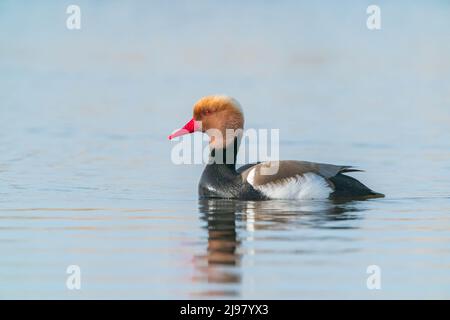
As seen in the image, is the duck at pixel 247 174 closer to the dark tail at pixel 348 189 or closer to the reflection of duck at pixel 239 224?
the dark tail at pixel 348 189

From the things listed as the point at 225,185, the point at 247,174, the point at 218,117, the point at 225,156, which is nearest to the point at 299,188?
the point at 247,174

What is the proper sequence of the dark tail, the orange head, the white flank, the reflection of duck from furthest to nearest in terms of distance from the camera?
the orange head
the dark tail
the white flank
the reflection of duck

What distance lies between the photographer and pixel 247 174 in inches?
499

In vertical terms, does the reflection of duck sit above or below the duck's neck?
below

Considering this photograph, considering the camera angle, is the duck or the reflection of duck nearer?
the reflection of duck

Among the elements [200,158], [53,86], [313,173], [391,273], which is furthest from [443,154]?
[53,86]

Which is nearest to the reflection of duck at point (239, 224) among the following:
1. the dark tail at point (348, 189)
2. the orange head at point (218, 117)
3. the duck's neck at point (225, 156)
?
the dark tail at point (348, 189)

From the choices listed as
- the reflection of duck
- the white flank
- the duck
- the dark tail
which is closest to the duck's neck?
the duck

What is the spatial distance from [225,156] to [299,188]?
94cm

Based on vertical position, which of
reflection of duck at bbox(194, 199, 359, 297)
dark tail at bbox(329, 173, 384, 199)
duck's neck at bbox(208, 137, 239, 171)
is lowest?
reflection of duck at bbox(194, 199, 359, 297)

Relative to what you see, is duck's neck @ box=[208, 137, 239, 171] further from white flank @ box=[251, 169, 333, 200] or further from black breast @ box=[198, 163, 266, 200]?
white flank @ box=[251, 169, 333, 200]

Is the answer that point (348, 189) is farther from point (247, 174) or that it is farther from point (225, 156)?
point (225, 156)

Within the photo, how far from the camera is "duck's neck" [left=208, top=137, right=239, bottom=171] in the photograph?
42.0 feet

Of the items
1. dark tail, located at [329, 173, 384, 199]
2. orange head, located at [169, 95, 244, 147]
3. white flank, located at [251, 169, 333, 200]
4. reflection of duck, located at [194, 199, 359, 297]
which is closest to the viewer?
reflection of duck, located at [194, 199, 359, 297]
